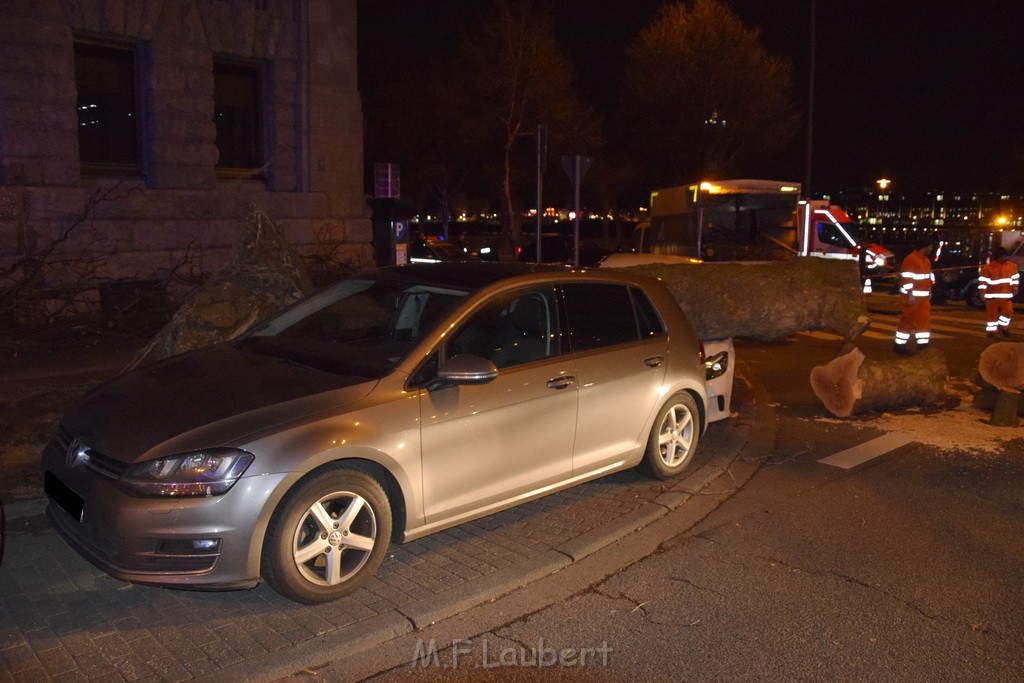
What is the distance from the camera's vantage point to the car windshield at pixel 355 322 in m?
5.31

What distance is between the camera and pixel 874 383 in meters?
8.98

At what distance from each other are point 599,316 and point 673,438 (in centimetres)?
115

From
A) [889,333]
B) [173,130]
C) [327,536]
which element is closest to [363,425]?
[327,536]

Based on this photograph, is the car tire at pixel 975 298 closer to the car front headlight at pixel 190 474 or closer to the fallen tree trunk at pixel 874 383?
the fallen tree trunk at pixel 874 383

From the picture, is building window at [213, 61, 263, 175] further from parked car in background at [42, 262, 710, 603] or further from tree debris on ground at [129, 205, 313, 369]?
parked car in background at [42, 262, 710, 603]

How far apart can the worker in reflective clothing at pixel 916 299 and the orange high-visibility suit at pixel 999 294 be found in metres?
2.61

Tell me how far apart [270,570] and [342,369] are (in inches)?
44.7

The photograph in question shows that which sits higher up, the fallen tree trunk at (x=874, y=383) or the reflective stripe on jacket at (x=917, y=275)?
the reflective stripe on jacket at (x=917, y=275)

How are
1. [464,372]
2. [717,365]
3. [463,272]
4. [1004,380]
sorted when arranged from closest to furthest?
[464,372], [463,272], [717,365], [1004,380]

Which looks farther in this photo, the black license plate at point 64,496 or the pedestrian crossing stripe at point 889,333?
the pedestrian crossing stripe at point 889,333

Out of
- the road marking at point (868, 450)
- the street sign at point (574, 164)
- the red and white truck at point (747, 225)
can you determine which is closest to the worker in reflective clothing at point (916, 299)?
the road marking at point (868, 450)

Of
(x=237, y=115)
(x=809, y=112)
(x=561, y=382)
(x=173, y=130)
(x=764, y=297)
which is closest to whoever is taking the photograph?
(x=561, y=382)

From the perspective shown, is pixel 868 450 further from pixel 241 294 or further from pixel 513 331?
pixel 241 294

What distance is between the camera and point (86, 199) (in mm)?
13109
